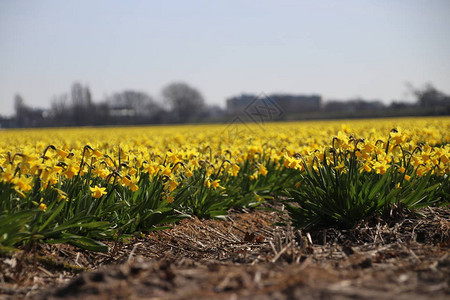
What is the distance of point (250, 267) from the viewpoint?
2508 mm

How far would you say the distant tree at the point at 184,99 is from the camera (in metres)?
80.9

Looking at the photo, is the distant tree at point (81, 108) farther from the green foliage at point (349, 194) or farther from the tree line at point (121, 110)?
the green foliage at point (349, 194)

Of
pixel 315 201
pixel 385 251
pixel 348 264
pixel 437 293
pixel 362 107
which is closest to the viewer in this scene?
pixel 437 293

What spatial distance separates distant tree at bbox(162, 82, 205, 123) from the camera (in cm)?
8095

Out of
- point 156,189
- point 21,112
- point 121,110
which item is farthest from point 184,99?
point 156,189

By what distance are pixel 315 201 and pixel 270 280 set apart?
220 centimetres

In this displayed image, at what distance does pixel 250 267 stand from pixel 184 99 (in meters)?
83.5

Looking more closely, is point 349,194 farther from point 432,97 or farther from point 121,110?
point 121,110

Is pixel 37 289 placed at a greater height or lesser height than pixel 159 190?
lesser

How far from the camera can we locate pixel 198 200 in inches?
201

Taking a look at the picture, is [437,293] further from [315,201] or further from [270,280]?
[315,201]

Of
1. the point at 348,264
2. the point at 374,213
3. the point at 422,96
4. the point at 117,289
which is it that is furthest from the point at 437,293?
the point at 422,96

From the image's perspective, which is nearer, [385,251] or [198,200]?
[385,251]

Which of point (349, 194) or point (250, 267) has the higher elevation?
point (349, 194)
